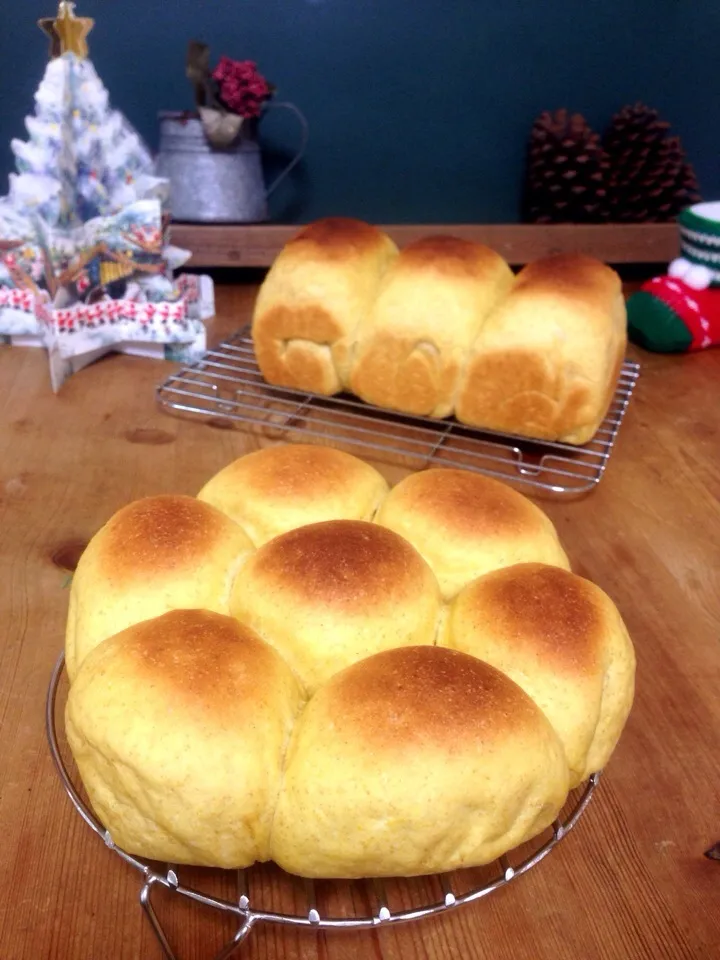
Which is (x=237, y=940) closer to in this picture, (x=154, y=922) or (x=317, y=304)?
(x=154, y=922)

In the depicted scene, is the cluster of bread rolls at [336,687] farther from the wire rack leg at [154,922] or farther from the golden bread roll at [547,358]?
the golden bread roll at [547,358]

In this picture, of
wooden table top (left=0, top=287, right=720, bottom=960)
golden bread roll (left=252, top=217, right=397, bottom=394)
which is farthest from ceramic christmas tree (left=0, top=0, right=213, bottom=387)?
golden bread roll (left=252, top=217, right=397, bottom=394)

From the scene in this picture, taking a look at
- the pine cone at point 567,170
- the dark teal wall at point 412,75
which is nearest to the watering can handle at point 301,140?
the dark teal wall at point 412,75

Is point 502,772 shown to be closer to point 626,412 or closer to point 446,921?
point 446,921

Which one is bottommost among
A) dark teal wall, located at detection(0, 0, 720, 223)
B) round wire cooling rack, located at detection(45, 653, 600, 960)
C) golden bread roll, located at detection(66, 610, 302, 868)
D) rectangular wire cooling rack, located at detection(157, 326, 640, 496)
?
rectangular wire cooling rack, located at detection(157, 326, 640, 496)

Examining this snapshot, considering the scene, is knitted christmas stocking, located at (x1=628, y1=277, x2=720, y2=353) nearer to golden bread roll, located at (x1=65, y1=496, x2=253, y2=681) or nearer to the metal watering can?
the metal watering can

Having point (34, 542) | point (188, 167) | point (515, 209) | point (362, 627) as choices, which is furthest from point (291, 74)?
point (362, 627)

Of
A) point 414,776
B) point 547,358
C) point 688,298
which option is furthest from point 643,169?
point 414,776
